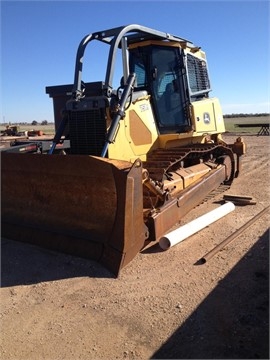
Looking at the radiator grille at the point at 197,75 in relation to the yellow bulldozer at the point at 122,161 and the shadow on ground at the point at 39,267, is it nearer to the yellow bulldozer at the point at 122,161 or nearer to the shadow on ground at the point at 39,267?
the yellow bulldozer at the point at 122,161

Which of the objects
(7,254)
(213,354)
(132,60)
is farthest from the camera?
(132,60)

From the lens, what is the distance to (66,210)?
464cm

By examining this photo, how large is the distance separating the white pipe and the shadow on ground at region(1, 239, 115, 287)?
0.91 meters

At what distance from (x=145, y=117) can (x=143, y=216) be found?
2208 mm

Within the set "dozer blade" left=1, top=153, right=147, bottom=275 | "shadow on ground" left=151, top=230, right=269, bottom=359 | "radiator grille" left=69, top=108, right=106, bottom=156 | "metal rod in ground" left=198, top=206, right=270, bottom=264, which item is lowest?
"shadow on ground" left=151, top=230, right=269, bottom=359

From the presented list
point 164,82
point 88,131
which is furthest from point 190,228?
point 164,82

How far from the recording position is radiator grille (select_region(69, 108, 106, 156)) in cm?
536

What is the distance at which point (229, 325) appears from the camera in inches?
121

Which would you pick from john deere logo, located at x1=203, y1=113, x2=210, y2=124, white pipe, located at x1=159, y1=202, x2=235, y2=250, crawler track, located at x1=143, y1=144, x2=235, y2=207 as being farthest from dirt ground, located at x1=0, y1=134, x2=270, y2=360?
john deere logo, located at x1=203, y1=113, x2=210, y2=124

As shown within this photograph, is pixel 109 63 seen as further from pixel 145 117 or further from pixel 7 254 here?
pixel 7 254

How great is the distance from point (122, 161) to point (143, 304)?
1.58 m

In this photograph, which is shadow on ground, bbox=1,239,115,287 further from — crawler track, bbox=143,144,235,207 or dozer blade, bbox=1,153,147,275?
crawler track, bbox=143,144,235,207

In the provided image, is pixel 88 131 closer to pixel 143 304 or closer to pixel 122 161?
pixel 122 161

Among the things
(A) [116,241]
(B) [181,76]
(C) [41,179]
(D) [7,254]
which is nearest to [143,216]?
(A) [116,241]
